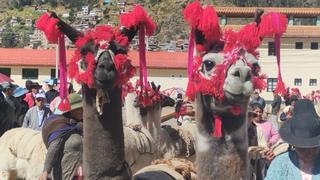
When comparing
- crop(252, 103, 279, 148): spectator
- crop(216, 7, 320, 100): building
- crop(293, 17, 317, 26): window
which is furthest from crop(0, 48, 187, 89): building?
crop(252, 103, 279, 148): spectator

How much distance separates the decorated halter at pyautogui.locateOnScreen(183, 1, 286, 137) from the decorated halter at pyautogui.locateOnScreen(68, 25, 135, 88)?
0.65 metres

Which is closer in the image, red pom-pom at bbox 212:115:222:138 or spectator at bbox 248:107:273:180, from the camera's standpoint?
red pom-pom at bbox 212:115:222:138

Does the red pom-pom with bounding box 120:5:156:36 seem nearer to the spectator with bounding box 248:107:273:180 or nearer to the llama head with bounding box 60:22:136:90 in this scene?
the llama head with bounding box 60:22:136:90

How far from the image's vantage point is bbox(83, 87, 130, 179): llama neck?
5.59m

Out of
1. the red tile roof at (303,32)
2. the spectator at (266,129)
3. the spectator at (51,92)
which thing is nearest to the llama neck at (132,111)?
the spectator at (266,129)

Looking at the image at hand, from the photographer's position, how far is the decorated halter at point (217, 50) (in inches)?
192

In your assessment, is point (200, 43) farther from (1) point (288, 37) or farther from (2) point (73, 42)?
(1) point (288, 37)

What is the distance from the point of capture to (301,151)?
408cm

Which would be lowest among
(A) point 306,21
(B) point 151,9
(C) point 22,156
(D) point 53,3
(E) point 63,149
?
(C) point 22,156

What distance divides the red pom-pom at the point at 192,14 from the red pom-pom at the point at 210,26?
37mm

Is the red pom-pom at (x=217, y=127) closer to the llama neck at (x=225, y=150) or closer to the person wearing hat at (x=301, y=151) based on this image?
the llama neck at (x=225, y=150)

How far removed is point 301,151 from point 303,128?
0.48 ft

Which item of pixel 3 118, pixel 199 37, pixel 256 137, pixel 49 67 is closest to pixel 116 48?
pixel 199 37

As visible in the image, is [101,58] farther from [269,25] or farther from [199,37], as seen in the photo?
[269,25]
